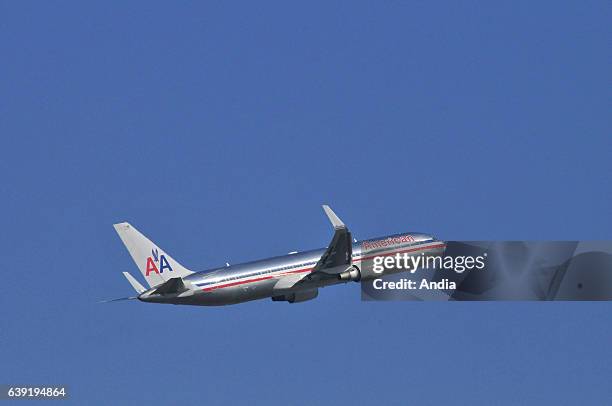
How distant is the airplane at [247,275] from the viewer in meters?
186

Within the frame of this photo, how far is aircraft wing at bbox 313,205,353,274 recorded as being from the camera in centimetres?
19038

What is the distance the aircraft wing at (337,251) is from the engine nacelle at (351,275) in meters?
1.31

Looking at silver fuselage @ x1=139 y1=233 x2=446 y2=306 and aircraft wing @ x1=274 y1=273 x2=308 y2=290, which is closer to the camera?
silver fuselage @ x1=139 y1=233 x2=446 y2=306

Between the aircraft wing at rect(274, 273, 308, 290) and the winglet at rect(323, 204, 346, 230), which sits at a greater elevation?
the winglet at rect(323, 204, 346, 230)

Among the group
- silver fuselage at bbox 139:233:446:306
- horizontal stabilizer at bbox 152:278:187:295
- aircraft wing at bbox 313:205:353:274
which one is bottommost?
horizontal stabilizer at bbox 152:278:187:295

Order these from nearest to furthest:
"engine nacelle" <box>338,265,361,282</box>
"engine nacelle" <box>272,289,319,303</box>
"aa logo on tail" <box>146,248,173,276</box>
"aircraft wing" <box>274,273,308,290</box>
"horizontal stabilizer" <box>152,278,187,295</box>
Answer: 1. "horizontal stabilizer" <box>152,278,187,295</box>
2. "aircraft wing" <box>274,273,308,290</box>
3. "aa logo on tail" <box>146,248,173,276</box>
4. "engine nacelle" <box>338,265,361,282</box>
5. "engine nacelle" <box>272,289,319,303</box>

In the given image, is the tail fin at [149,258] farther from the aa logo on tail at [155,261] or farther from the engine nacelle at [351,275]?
the engine nacelle at [351,275]

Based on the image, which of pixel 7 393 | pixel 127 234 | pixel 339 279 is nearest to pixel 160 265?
pixel 127 234

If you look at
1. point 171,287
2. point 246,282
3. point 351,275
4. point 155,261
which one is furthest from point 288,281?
point 171,287

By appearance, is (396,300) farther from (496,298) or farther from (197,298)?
(197,298)

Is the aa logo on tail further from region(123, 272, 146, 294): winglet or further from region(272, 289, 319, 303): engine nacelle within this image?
region(272, 289, 319, 303): engine nacelle

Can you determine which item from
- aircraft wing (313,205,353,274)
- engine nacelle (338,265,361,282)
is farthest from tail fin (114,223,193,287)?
engine nacelle (338,265,361,282)

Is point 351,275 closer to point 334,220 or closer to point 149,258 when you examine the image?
point 334,220

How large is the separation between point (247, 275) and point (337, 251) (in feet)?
32.3
